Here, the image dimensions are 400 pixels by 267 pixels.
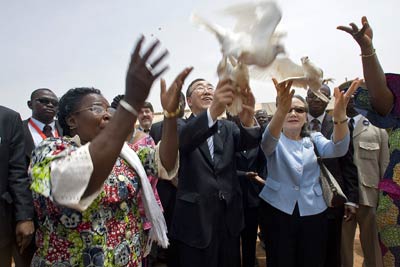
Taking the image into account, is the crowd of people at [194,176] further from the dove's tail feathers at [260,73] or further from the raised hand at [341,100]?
the dove's tail feathers at [260,73]

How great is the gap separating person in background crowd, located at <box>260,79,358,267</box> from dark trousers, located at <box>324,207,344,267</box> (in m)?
0.71

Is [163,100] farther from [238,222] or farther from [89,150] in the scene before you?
[238,222]

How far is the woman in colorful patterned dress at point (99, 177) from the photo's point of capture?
1392 mm

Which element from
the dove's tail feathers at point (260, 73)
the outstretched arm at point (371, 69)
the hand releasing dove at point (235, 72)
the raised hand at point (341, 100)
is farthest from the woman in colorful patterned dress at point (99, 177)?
the raised hand at point (341, 100)

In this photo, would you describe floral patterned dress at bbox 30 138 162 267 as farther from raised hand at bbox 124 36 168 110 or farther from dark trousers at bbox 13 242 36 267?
dark trousers at bbox 13 242 36 267

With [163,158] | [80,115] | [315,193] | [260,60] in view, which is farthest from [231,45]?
[315,193]

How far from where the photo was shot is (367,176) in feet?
13.2

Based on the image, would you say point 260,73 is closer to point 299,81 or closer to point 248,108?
point 299,81

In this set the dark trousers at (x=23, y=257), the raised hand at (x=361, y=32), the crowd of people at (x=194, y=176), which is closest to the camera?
the crowd of people at (x=194, y=176)

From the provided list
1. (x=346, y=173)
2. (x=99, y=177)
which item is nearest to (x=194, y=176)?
(x=99, y=177)

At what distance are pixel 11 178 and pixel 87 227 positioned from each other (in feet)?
4.63

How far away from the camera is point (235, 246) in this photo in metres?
3.03

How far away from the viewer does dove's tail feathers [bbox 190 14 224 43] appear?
2.06 meters

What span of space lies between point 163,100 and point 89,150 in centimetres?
88
